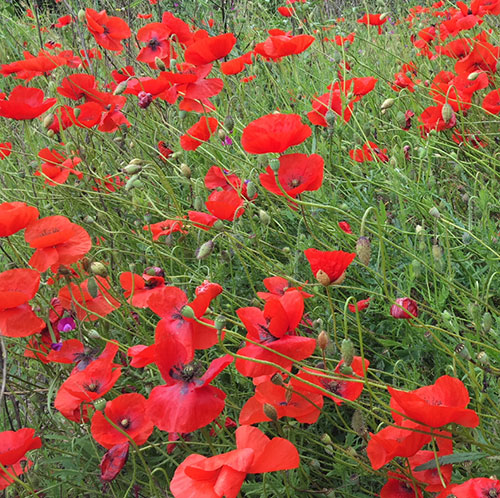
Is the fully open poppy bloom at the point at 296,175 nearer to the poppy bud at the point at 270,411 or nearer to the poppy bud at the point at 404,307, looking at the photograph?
the poppy bud at the point at 404,307

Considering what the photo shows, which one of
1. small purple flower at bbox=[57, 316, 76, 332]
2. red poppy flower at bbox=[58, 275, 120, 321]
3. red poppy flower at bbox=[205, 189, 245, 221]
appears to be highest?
red poppy flower at bbox=[205, 189, 245, 221]

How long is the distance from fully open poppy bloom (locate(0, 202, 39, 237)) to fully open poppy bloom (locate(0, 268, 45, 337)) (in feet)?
0.28

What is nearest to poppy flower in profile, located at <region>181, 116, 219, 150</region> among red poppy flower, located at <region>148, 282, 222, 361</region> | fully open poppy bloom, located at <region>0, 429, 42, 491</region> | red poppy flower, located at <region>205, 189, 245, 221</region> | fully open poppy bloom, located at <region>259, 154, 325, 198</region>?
red poppy flower, located at <region>205, 189, 245, 221</region>

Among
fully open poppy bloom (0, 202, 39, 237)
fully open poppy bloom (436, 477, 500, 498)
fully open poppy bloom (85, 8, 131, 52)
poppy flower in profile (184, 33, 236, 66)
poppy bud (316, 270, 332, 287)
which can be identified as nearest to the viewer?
fully open poppy bloom (436, 477, 500, 498)

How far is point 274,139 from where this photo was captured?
4.41ft

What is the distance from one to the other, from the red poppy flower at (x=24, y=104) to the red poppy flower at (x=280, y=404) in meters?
1.21

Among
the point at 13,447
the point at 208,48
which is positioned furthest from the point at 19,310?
the point at 208,48

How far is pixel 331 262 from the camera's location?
1016 millimetres

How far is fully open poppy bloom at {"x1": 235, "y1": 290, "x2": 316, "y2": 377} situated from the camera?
0.99 m

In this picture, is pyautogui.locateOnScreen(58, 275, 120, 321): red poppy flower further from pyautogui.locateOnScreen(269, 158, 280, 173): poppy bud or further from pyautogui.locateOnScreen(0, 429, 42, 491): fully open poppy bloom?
pyautogui.locateOnScreen(269, 158, 280, 173): poppy bud

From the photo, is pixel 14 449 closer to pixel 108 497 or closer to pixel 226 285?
pixel 108 497

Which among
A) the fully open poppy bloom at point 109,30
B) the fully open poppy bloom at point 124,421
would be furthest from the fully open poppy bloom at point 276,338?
the fully open poppy bloom at point 109,30

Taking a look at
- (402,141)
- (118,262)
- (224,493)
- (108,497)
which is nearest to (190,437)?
(108,497)

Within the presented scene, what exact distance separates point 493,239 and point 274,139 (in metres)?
0.66
